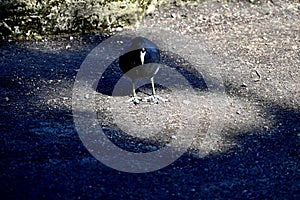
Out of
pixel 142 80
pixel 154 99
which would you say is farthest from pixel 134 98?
pixel 142 80

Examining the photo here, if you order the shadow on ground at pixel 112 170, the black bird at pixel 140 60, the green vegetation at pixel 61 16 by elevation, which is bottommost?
the shadow on ground at pixel 112 170

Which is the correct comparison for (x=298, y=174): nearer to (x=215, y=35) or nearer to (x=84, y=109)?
(x=84, y=109)

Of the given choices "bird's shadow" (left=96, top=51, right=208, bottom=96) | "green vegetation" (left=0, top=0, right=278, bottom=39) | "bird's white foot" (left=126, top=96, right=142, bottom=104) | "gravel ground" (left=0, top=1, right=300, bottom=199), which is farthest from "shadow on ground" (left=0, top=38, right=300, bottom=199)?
"green vegetation" (left=0, top=0, right=278, bottom=39)

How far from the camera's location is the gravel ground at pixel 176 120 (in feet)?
10.0

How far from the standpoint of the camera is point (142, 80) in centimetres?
418

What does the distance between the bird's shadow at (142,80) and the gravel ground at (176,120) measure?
0.05ft

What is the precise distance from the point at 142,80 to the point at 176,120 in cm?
60

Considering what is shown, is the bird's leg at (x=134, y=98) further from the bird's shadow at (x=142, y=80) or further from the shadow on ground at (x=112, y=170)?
the shadow on ground at (x=112, y=170)

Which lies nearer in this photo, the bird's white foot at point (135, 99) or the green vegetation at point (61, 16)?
the bird's white foot at point (135, 99)

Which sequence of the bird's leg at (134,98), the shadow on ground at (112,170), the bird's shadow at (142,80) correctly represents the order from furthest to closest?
1. the bird's shadow at (142,80)
2. the bird's leg at (134,98)
3. the shadow on ground at (112,170)

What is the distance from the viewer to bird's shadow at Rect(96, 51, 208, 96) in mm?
4059

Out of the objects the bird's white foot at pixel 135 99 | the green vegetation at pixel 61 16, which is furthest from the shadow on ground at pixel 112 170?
the green vegetation at pixel 61 16

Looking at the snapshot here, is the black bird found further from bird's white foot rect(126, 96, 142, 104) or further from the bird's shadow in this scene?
the bird's shadow

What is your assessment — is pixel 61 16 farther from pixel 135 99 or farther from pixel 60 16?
pixel 135 99
